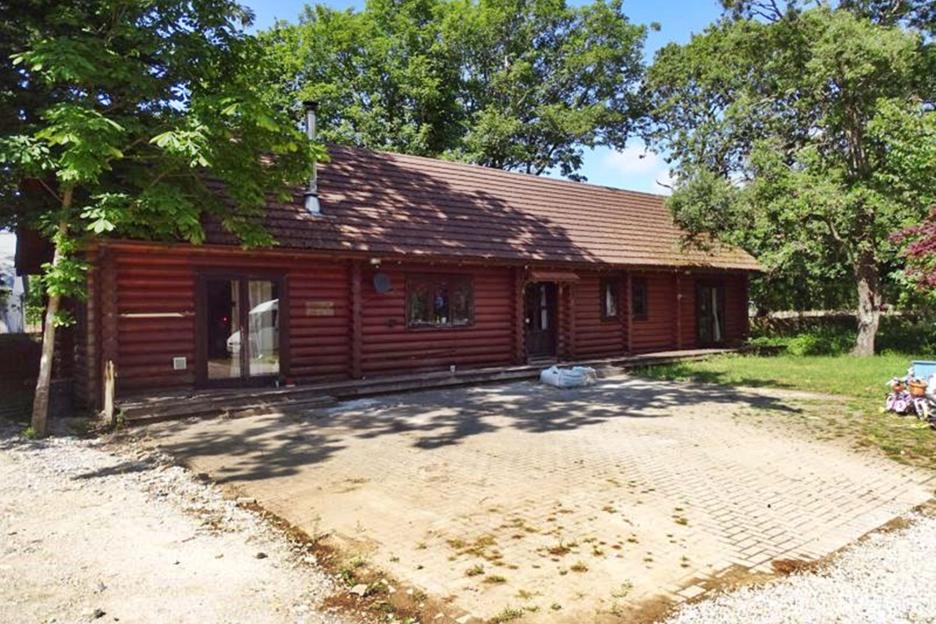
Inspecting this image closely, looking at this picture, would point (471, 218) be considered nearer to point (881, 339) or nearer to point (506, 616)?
point (506, 616)

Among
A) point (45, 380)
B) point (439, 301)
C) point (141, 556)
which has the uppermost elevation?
point (439, 301)

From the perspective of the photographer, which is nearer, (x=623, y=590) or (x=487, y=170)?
(x=623, y=590)

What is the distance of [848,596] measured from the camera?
373cm

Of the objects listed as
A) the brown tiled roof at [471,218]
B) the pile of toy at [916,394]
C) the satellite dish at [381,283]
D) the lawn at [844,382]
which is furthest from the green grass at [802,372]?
the satellite dish at [381,283]

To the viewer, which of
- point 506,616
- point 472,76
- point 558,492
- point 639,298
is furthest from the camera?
point 472,76

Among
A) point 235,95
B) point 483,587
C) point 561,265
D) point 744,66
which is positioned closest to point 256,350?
point 235,95

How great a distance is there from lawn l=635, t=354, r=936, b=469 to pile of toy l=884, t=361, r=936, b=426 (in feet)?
0.60

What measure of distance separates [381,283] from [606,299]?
713cm

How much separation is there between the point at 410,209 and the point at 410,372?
150 inches

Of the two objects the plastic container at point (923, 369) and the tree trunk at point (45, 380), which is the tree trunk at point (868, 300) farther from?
the tree trunk at point (45, 380)

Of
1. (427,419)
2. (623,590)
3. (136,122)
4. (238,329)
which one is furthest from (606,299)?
(623,590)

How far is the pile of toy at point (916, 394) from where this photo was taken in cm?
879

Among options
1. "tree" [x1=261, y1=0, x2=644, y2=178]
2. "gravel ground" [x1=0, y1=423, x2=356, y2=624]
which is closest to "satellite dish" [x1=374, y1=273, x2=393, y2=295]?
"gravel ground" [x1=0, y1=423, x2=356, y2=624]

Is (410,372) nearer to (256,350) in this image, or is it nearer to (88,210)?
(256,350)
